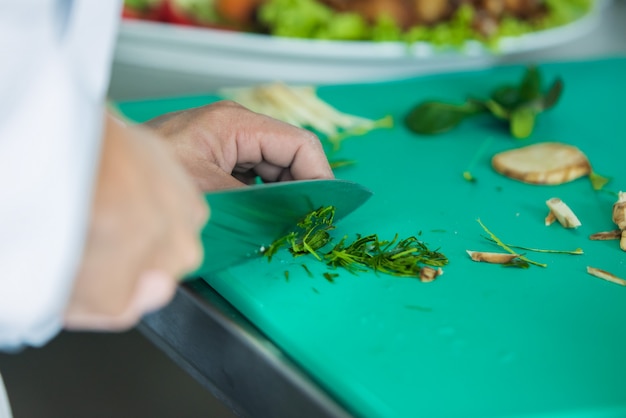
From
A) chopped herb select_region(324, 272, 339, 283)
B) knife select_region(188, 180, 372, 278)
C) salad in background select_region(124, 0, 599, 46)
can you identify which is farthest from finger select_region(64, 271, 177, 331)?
salad in background select_region(124, 0, 599, 46)

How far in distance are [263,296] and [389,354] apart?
0.53 ft

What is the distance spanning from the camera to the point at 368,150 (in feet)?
4.41

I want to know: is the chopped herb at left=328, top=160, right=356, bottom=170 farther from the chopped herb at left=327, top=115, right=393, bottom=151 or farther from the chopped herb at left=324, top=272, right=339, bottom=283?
the chopped herb at left=324, top=272, right=339, bottom=283

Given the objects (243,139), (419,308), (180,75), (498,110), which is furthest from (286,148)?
(180,75)

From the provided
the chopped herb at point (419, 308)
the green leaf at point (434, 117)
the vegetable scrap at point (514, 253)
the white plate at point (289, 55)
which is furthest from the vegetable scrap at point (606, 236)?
the white plate at point (289, 55)

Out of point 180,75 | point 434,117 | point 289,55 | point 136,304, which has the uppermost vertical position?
point 136,304

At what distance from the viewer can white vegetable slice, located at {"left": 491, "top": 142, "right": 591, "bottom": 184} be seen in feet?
4.03

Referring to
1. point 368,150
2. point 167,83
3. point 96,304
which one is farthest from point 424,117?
point 96,304

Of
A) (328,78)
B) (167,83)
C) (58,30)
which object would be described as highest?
(58,30)

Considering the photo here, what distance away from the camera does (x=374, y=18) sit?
2.09 meters

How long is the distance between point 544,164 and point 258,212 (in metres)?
0.57

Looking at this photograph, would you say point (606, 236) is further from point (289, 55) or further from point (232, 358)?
point (289, 55)

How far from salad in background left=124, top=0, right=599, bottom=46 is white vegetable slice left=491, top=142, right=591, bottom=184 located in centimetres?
71

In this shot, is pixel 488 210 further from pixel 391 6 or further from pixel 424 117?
pixel 391 6
